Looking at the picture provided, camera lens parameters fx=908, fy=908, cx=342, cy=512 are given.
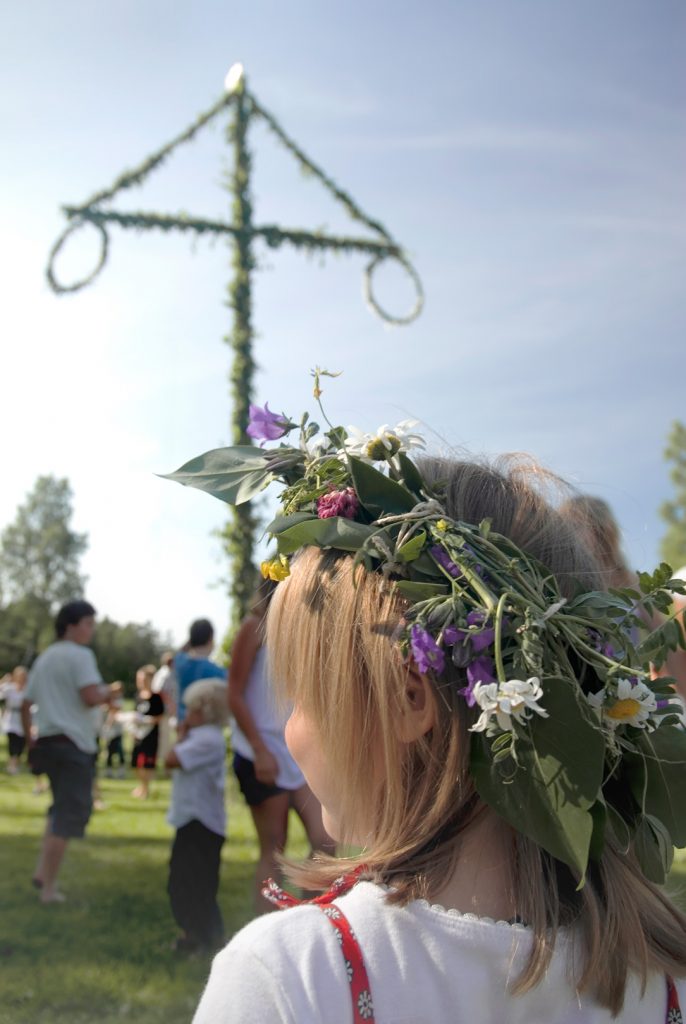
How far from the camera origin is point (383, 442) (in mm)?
1274

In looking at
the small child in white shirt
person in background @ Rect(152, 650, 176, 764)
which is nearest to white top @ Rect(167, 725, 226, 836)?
the small child in white shirt

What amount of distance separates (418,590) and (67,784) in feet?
15.9

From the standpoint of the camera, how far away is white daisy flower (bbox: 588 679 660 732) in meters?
1.07

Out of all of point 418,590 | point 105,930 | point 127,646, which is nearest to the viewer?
point 418,590

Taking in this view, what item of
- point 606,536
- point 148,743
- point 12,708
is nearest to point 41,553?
point 12,708

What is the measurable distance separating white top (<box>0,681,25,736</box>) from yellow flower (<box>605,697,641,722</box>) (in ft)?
38.1

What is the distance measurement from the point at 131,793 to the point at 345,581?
11459 mm

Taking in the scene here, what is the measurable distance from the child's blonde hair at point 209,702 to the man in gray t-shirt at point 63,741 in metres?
0.99

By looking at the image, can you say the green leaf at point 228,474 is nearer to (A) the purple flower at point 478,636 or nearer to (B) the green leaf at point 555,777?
(A) the purple flower at point 478,636

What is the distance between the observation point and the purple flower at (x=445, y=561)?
3.61ft

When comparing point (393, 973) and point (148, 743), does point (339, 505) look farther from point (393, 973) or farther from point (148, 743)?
point (148, 743)

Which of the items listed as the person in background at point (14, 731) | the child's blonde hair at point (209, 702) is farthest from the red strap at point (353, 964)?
the person in background at point (14, 731)

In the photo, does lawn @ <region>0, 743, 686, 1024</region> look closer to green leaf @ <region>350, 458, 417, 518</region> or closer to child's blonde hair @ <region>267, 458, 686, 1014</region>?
child's blonde hair @ <region>267, 458, 686, 1014</region>

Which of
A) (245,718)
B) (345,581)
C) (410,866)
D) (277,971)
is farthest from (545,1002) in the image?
(245,718)
